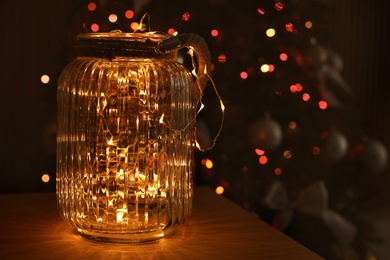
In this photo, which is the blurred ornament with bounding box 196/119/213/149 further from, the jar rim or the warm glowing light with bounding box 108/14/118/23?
the jar rim

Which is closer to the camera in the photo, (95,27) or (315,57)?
(95,27)

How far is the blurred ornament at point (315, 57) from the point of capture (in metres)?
1.54

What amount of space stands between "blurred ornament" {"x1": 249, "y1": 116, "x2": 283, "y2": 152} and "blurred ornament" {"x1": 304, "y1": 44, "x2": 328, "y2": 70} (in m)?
0.17

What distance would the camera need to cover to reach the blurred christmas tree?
1.44 meters

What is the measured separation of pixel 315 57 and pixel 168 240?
27.3 inches

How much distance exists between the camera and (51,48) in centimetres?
135

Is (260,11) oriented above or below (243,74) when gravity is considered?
above

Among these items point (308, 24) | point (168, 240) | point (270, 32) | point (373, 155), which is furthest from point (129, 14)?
point (373, 155)

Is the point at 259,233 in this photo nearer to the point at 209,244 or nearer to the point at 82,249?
the point at 209,244

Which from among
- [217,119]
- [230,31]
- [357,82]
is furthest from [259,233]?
[357,82]

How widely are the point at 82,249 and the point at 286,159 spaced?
0.70 m

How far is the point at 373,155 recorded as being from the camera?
1646 millimetres

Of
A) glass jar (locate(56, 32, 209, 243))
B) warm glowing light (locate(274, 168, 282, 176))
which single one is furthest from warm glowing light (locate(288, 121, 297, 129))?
glass jar (locate(56, 32, 209, 243))

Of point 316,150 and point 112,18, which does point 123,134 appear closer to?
point 112,18
